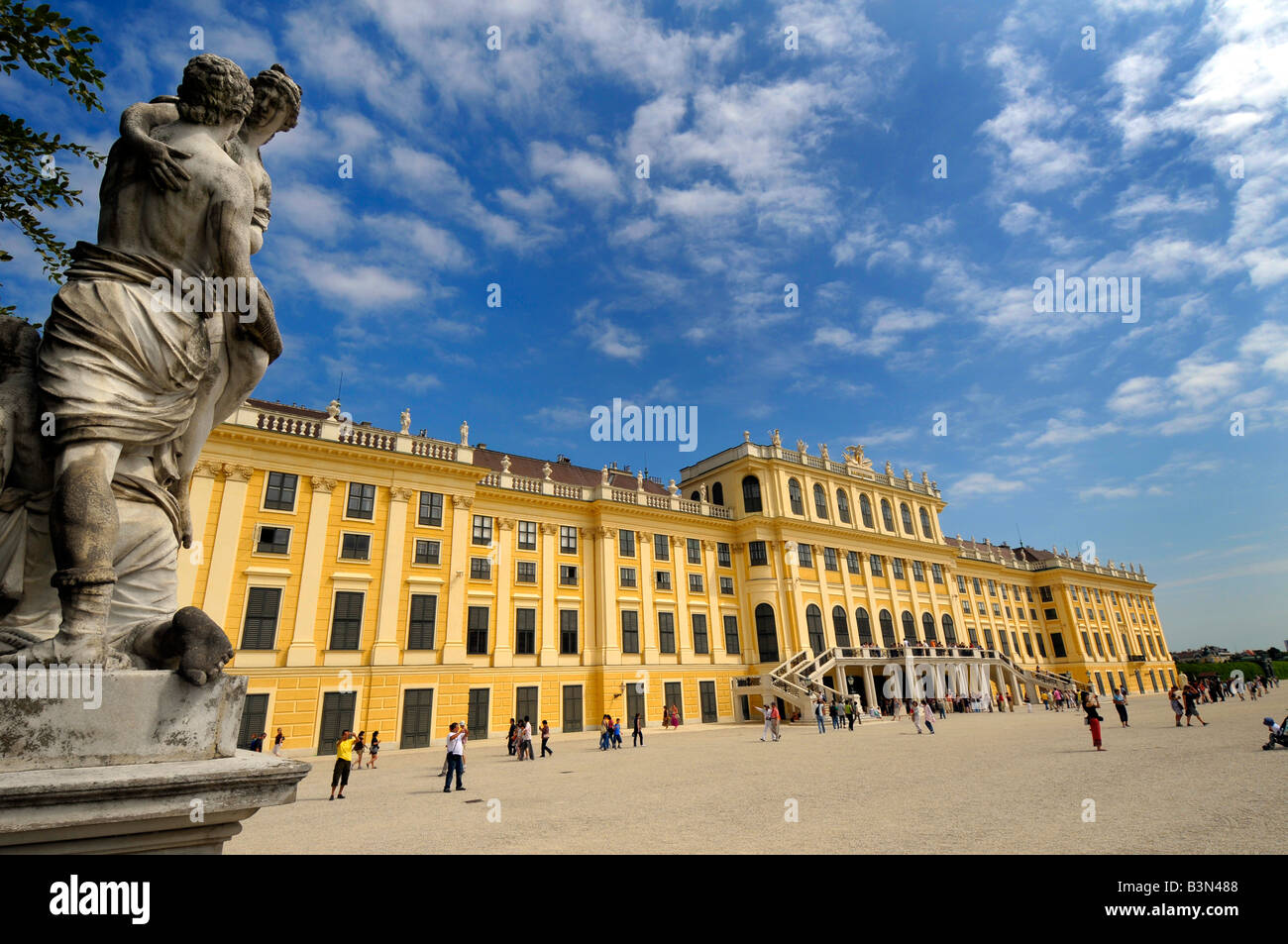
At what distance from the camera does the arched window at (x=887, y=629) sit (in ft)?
142

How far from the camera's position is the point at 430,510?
2897cm

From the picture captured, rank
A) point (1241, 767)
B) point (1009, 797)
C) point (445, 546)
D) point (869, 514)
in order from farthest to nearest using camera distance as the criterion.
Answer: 1. point (869, 514)
2. point (445, 546)
3. point (1241, 767)
4. point (1009, 797)

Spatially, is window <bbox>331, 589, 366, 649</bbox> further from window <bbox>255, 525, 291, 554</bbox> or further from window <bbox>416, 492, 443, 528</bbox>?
window <bbox>416, 492, 443, 528</bbox>

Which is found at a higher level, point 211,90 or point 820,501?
point 820,501

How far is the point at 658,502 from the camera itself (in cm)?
3806

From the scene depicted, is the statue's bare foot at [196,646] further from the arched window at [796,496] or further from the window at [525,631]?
the arched window at [796,496]

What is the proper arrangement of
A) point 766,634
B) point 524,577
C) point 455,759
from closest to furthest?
1. point 455,759
2. point 524,577
3. point 766,634

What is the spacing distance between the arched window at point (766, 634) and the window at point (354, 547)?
23.6m

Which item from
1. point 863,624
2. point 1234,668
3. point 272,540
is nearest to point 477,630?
point 272,540

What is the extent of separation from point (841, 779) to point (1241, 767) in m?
7.30

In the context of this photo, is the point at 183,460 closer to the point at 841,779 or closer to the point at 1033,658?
the point at 841,779

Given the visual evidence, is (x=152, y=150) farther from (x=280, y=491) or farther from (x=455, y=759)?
(x=280, y=491)

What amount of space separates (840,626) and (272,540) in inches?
1324
